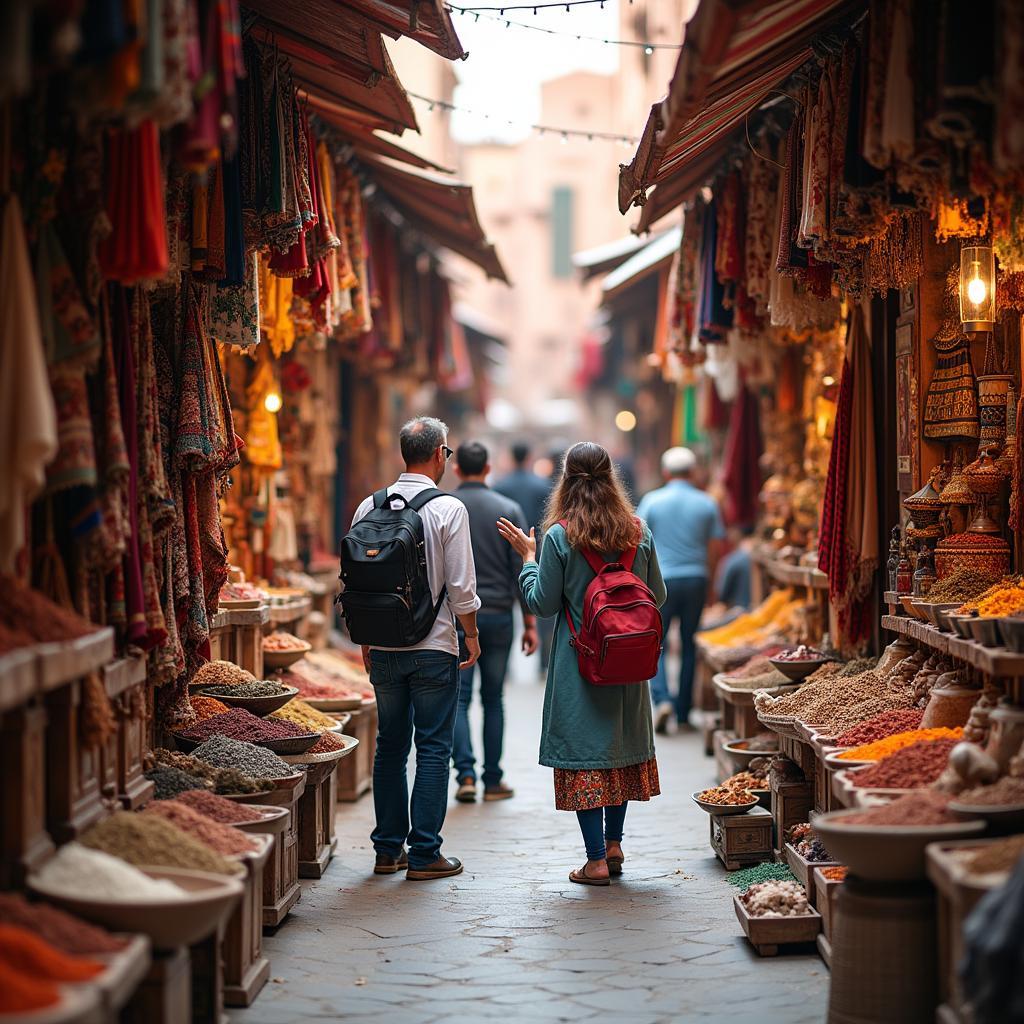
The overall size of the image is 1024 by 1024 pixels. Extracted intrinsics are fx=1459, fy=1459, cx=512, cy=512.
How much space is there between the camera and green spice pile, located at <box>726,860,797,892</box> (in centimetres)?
636

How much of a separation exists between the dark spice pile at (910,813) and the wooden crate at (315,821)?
2792mm

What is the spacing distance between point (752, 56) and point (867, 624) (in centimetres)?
303

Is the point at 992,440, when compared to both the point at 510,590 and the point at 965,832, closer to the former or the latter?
the point at 965,832

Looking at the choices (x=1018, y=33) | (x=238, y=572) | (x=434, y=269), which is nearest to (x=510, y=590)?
(x=238, y=572)

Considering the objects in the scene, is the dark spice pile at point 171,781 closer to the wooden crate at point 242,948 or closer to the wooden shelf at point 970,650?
the wooden crate at point 242,948

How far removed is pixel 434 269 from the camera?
1577cm

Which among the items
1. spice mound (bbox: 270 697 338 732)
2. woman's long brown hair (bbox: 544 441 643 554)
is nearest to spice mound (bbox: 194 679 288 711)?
spice mound (bbox: 270 697 338 732)

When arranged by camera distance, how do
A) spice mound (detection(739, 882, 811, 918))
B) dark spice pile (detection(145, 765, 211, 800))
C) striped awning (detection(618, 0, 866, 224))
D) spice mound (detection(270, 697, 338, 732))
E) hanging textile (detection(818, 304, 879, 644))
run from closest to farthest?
striped awning (detection(618, 0, 866, 224)), dark spice pile (detection(145, 765, 211, 800)), spice mound (detection(739, 882, 811, 918)), spice mound (detection(270, 697, 338, 732)), hanging textile (detection(818, 304, 879, 644))

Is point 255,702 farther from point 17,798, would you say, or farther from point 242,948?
point 17,798

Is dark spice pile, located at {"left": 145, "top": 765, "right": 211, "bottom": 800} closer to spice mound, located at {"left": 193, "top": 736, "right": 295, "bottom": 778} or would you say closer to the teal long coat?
spice mound, located at {"left": 193, "top": 736, "right": 295, "bottom": 778}

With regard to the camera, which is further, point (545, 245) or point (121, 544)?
point (545, 245)

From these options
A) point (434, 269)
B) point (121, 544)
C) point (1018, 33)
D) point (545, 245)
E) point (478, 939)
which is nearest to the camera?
point (1018, 33)

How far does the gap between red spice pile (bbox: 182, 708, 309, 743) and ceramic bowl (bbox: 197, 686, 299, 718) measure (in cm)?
15

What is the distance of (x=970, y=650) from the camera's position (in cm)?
496
